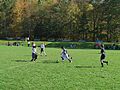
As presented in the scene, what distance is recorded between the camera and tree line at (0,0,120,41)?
272 ft

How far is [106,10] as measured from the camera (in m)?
81.9

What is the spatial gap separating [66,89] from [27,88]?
1.89 meters

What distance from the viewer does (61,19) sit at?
278 ft

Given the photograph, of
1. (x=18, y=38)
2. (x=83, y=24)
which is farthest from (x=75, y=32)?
(x=18, y=38)

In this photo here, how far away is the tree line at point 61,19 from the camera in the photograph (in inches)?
3263

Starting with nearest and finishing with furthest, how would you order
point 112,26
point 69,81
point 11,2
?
point 69,81
point 112,26
point 11,2

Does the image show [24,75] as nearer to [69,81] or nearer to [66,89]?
[69,81]

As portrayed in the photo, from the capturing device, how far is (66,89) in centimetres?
1596

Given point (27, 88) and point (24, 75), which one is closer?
point (27, 88)

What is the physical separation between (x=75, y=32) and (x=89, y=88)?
71.3m

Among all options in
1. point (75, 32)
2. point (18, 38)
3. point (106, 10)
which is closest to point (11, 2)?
point (18, 38)

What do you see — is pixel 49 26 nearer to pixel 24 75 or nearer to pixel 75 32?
pixel 75 32

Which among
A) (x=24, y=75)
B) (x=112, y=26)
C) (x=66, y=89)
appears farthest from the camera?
(x=112, y=26)

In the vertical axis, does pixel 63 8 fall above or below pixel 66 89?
above
